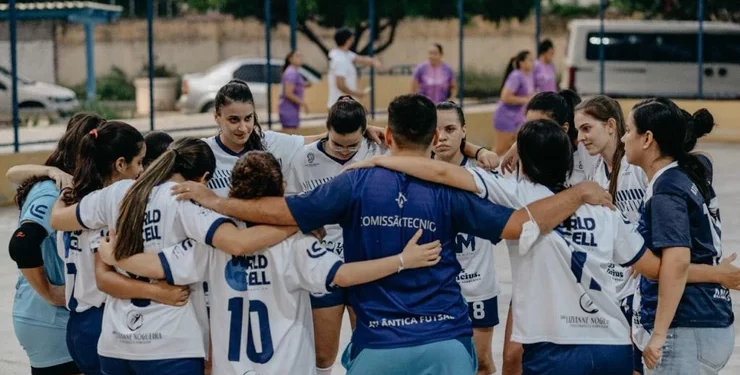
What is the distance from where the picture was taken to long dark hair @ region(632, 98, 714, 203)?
498 cm

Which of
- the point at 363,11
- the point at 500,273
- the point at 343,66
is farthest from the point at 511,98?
the point at 363,11

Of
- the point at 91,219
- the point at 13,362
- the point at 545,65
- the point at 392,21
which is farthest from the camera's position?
the point at 392,21

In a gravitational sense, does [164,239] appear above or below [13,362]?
above

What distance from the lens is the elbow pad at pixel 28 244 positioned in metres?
5.59

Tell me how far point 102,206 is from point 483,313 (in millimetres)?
2269

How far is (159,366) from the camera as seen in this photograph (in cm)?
490

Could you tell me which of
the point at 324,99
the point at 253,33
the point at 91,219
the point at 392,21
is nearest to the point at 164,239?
the point at 91,219

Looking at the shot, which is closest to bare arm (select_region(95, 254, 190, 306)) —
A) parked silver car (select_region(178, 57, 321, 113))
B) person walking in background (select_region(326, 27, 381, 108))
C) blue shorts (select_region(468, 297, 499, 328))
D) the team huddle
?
the team huddle

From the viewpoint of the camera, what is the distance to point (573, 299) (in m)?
4.84

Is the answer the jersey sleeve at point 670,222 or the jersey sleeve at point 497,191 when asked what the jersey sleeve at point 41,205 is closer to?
the jersey sleeve at point 497,191

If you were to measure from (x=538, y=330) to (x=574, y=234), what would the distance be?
15.0 inches

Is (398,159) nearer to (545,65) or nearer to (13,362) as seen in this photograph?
(13,362)

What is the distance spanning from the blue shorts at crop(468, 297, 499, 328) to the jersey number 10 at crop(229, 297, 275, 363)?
77.4 inches

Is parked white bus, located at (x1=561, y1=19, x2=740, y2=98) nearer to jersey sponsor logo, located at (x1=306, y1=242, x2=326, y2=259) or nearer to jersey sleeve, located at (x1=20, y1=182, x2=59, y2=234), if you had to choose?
jersey sleeve, located at (x1=20, y1=182, x2=59, y2=234)
